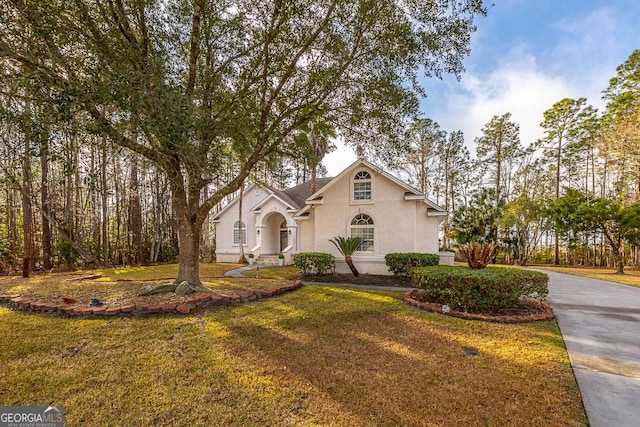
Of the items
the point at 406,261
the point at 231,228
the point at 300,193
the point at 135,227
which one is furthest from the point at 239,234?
the point at 406,261

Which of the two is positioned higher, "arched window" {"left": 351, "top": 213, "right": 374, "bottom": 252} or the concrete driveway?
"arched window" {"left": 351, "top": 213, "right": 374, "bottom": 252}

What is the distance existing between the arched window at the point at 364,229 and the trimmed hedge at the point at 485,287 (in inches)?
227

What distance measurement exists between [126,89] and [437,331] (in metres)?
7.35

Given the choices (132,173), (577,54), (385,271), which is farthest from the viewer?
(132,173)

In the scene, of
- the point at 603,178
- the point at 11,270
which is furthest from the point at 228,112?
the point at 603,178

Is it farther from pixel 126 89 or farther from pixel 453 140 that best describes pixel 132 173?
pixel 453 140

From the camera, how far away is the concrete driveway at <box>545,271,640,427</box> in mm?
3094

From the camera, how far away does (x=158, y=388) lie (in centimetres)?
343

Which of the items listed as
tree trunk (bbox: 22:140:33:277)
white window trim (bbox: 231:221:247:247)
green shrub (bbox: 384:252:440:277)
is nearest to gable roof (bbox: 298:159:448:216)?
green shrub (bbox: 384:252:440:277)

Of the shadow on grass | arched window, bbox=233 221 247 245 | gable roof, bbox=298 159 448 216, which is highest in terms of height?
gable roof, bbox=298 159 448 216

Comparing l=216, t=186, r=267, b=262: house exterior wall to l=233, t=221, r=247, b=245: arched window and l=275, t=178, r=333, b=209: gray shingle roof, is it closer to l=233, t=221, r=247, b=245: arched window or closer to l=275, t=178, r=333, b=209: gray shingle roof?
l=233, t=221, r=247, b=245: arched window

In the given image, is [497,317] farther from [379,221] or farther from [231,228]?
[231,228]

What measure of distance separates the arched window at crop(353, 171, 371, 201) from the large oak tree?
12.0ft

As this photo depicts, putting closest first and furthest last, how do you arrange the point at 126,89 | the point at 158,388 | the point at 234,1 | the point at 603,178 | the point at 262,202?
the point at 158,388 < the point at 126,89 < the point at 234,1 < the point at 262,202 < the point at 603,178
